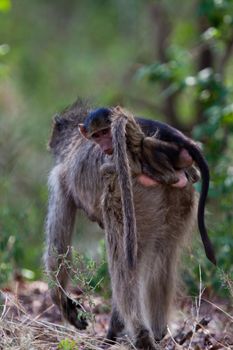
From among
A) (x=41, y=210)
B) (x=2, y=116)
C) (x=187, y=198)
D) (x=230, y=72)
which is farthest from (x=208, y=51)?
(x=187, y=198)

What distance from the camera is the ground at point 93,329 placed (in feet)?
19.4

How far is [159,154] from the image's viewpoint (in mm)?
6168

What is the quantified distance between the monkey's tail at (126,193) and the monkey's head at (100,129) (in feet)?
1.24

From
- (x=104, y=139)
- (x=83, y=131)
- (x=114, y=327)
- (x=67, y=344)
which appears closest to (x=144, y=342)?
(x=67, y=344)

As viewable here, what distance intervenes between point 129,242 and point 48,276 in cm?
77

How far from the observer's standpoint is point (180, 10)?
14.8 meters

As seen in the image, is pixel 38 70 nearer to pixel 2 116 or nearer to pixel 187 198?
pixel 2 116

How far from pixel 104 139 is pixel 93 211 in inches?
21.0

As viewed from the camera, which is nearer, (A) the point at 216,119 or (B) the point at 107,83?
(A) the point at 216,119


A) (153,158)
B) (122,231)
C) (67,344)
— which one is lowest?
(67,344)

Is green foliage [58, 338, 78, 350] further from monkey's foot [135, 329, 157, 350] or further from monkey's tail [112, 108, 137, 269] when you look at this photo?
monkey's tail [112, 108, 137, 269]

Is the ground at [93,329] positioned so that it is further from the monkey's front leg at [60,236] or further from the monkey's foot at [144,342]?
the monkey's front leg at [60,236]

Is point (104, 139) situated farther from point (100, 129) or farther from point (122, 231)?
point (122, 231)

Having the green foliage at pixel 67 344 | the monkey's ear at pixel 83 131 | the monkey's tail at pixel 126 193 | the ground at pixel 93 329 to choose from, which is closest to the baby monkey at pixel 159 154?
the monkey's ear at pixel 83 131
